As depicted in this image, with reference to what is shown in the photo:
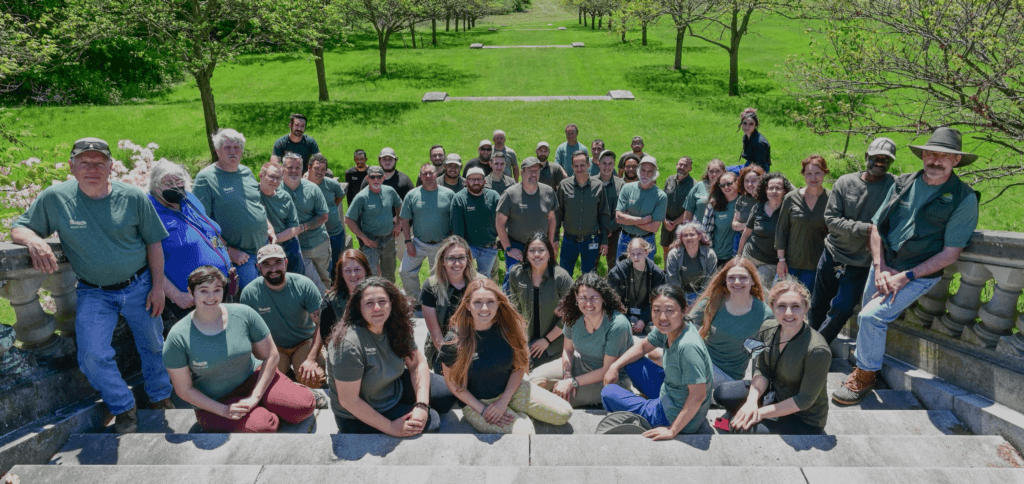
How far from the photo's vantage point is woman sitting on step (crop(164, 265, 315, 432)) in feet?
14.9

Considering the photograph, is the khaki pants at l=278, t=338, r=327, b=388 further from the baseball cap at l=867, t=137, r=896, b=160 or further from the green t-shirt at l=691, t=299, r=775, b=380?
the baseball cap at l=867, t=137, r=896, b=160

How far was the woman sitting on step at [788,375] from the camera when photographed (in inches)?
174

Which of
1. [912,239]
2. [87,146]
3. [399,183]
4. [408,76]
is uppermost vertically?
[408,76]

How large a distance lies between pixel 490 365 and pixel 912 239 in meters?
3.70

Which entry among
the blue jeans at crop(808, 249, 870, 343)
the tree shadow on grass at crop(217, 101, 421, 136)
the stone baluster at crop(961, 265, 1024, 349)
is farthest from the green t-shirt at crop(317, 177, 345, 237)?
the tree shadow on grass at crop(217, 101, 421, 136)

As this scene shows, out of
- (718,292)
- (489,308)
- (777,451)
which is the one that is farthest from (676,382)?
(489,308)

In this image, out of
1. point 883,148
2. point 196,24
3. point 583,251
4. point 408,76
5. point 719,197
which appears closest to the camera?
point 883,148

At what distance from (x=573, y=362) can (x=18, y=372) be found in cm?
446

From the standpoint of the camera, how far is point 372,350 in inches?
182

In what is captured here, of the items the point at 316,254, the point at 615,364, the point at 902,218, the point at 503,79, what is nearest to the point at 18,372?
the point at 316,254

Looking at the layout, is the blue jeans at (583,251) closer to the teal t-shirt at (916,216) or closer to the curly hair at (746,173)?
the curly hair at (746,173)

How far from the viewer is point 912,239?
200 inches

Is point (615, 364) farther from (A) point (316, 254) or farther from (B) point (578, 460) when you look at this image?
(A) point (316, 254)

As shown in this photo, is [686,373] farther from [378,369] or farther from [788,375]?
[378,369]
